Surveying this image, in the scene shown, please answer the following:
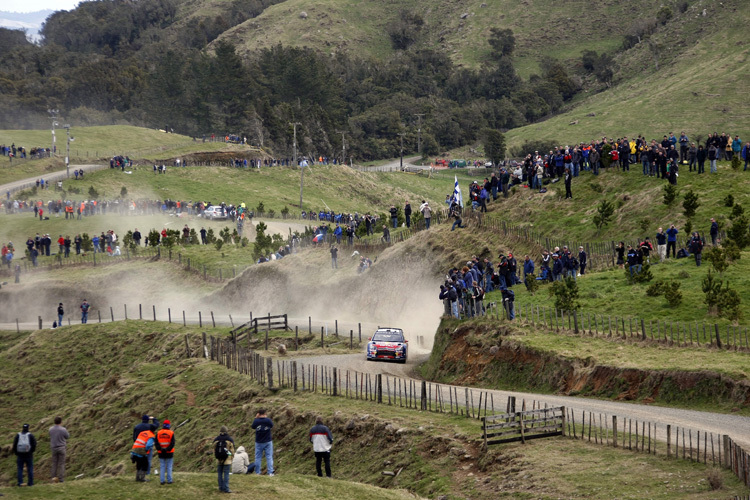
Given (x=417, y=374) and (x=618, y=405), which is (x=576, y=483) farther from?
(x=417, y=374)

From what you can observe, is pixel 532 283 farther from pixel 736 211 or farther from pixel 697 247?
pixel 736 211

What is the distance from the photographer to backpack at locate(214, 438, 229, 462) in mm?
23547

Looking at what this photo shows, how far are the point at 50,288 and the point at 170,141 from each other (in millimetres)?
72218

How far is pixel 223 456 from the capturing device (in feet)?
77.5

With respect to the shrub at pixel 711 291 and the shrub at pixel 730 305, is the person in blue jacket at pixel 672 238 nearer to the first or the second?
the shrub at pixel 711 291

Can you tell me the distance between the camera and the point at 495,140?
14412 centimetres

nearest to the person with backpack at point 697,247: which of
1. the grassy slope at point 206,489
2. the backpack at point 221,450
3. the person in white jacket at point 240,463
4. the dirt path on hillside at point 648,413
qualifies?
the dirt path on hillside at point 648,413

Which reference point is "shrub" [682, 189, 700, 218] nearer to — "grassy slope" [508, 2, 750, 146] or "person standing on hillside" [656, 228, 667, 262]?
"person standing on hillside" [656, 228, 667, 262]

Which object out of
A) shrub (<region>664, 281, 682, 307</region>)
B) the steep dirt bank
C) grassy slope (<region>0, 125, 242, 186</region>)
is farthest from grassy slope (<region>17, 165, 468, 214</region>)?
shrub (<region>664, 281, 682, 307</region>)

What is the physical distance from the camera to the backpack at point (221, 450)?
23.5 metres

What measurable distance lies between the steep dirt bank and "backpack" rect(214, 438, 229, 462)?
13792 mm

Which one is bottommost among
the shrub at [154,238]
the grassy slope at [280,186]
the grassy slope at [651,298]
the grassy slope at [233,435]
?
the grassy slope at [233,435]

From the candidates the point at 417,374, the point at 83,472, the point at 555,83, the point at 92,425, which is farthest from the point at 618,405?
the point at 555,83

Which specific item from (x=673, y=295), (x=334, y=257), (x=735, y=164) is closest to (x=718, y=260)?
(x=673, y=295)
